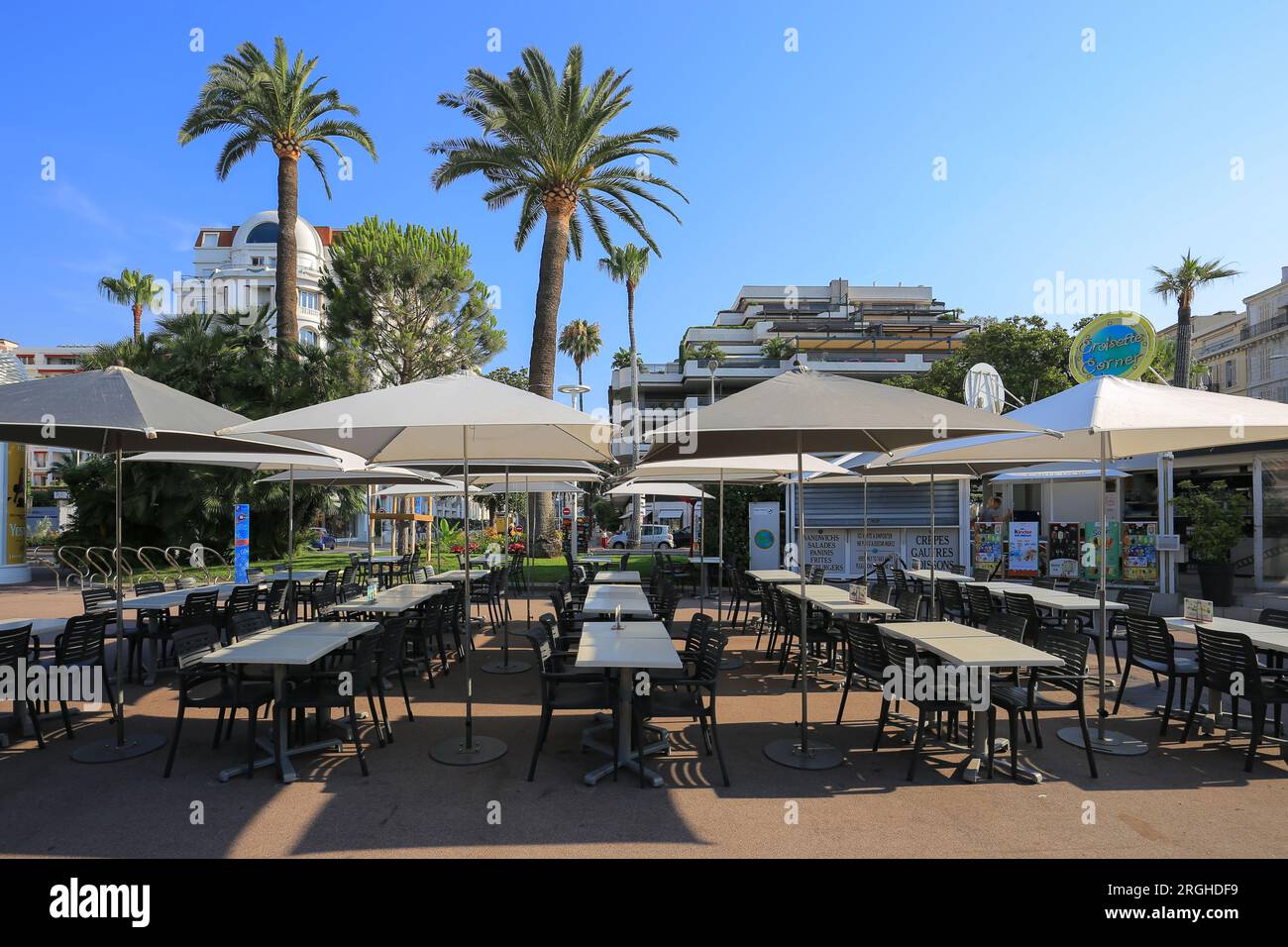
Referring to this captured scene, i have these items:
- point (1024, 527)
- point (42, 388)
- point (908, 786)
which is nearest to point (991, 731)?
point (908, 786)

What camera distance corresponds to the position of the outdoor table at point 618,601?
7.52m

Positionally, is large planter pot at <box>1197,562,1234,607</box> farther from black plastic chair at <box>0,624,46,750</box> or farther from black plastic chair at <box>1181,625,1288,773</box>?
black plastic chair at <box>0,624,46,750</box>

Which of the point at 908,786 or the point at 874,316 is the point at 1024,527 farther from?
the point at 874,316

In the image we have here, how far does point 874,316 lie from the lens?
3305 inches

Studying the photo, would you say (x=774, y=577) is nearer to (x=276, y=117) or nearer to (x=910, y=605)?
(x=910, y=605)

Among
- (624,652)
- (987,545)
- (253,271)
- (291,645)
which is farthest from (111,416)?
(253,271)

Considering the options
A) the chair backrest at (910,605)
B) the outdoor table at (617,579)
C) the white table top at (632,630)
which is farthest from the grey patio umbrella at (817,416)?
the outdoor table at (617,579)

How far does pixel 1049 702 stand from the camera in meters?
5.61

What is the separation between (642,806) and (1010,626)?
4050mm

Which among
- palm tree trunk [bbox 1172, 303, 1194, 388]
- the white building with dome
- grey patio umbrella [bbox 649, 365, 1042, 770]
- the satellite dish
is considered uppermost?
the white building with dome

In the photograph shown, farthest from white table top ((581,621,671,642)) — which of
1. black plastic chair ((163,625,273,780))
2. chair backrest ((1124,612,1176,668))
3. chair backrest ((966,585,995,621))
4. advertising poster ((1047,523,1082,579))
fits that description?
advertising poster ((1047,523,1082,579))

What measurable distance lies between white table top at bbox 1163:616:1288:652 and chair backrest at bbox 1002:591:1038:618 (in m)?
1.84

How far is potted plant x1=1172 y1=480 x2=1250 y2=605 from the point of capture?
46.4 ft
